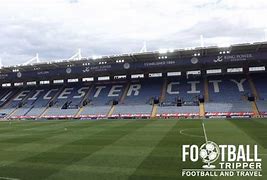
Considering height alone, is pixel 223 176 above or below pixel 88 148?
above

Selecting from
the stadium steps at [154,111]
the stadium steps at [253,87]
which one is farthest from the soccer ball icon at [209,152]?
the stadium steps at [253,87]

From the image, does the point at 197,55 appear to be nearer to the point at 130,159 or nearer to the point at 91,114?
the point at 91,114

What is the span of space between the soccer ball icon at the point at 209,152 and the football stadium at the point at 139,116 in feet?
0.20

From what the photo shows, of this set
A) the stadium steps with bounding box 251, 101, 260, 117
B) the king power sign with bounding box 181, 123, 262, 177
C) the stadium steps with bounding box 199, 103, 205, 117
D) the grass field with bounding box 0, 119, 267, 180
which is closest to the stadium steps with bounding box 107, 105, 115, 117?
the stadium steps with bounding box 199, 103, 205, 117

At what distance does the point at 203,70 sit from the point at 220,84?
5.07 meters

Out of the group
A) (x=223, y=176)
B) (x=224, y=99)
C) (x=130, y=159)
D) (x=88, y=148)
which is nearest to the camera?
(x=223, y=176)

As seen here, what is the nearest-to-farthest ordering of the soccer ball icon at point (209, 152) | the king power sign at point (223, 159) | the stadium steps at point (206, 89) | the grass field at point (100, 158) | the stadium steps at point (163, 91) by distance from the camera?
the king power sign at point (223, 159) → the grass field at point (100, 158) → the soccer ball icon at point (209, 152) → the stadium steps at point (206, 89) → the stadium steps at point (163, 91)

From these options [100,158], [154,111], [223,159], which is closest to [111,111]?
[154,111]

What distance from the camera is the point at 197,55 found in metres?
54.7

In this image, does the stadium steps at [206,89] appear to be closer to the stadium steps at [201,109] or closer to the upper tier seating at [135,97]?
the upper tier seating at [135,97]

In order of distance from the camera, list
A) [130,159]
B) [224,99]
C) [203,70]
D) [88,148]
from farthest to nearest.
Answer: [203,70]
[224,99]
[88,148]
[130,159]

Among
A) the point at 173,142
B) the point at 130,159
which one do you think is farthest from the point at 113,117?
the point at 130,159

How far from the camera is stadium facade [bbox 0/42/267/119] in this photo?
2021 inches

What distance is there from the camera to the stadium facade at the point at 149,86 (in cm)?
5134
